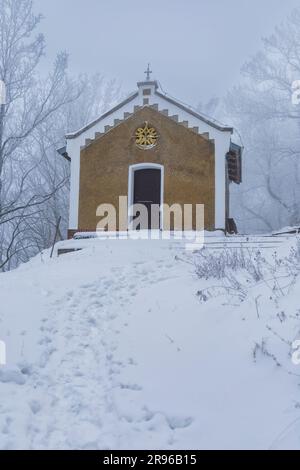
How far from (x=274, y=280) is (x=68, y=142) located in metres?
12.0

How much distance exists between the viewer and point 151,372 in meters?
4.61

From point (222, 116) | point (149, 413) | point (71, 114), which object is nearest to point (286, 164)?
point (222, 116)

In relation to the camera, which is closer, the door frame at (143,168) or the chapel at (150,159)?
the chapel at (150,159)

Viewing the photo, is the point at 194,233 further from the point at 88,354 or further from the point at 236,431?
the point at 236,431

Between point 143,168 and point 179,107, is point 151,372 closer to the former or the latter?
point 143,168

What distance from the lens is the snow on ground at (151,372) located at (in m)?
3.58

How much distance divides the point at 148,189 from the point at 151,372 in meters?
11.6
